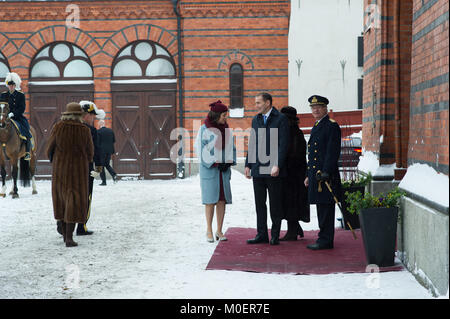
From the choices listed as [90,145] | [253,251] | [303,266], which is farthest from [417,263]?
[90,145]

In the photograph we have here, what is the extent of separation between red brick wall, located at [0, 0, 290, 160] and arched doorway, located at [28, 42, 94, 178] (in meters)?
0.26

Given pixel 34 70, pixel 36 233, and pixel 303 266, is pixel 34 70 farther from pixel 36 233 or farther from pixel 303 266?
pixel 303 266

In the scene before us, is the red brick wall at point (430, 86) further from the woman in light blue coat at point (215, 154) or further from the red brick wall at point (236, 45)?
the red brick wall at point (236, 45)

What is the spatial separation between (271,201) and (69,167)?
2658 millimetres

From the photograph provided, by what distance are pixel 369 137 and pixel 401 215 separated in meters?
→ 2.81

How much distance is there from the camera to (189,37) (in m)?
18.5

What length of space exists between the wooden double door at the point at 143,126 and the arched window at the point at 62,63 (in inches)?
46.2

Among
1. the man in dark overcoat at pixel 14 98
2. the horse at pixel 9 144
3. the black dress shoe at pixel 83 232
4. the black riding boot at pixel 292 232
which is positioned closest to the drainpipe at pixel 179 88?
the horse at pixel 9 144

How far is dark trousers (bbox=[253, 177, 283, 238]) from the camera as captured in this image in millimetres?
7465

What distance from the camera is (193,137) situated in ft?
61.3

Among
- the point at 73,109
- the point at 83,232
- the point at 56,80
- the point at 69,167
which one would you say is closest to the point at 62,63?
the point at 56,80

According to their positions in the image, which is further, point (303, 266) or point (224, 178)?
point (224, 178)

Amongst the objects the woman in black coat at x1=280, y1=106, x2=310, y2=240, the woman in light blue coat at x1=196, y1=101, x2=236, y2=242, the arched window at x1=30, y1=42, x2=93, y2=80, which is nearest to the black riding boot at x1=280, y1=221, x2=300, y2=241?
the woman in black coat at x1=280, y1=106, x2=310, y2=240

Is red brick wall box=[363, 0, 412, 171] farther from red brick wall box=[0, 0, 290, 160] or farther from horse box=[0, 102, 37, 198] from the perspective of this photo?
red brick wall box=[0, 0, 290, 160]
